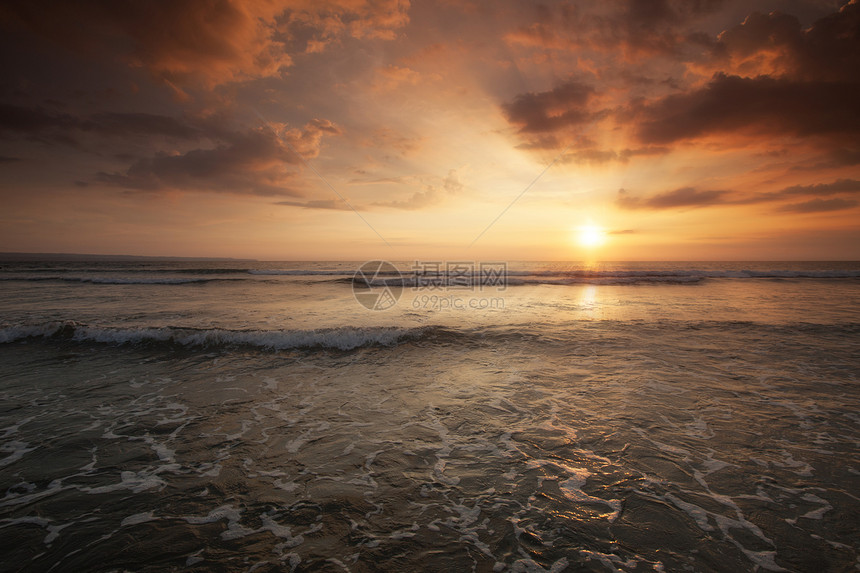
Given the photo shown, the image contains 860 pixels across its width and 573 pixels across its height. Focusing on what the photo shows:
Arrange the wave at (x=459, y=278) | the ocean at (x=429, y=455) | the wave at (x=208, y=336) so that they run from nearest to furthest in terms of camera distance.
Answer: the ocean at (x=429, y=455)
the wave at (x=208, y=336)
the wave at (x=459, y=278)

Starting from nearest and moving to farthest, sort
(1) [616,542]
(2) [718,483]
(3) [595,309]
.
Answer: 1. (1) [616,542]
2. (2) [718,483]
3. (3) [595,309]

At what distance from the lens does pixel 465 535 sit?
→ 346cm

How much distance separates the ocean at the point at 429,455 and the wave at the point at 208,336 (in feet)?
0.39

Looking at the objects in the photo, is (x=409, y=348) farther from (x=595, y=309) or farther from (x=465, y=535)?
(x=595, y=309)

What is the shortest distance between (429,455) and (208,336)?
9.54 meters

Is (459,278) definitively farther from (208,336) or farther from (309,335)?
(208,336)

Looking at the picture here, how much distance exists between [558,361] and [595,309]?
9869mm

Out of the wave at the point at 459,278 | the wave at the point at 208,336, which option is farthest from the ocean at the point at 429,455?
the wave at the point at 459,278

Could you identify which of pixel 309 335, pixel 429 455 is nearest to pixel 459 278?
pixel 309 335

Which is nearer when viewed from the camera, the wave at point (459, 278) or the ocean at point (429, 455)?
the ocean at point (429, 455)

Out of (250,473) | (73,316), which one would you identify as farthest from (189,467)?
(73,316)

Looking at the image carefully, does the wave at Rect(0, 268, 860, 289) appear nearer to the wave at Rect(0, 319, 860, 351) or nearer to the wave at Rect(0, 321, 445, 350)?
the wave at Rect(0, 319, 860, 351)

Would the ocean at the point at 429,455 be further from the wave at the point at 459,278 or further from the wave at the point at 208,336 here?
the wave at the point at 459,278

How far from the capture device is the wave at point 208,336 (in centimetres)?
1091
